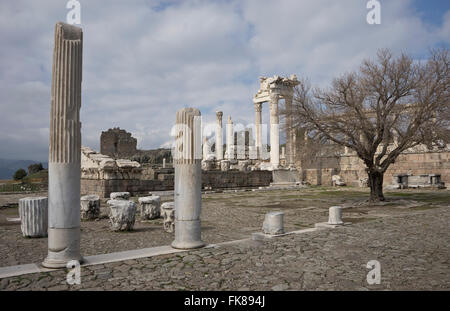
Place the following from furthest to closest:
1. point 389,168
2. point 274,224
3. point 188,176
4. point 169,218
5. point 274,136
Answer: point 274,136 → point 389,168 → point 169,218 → point 274,224 → point 188,176

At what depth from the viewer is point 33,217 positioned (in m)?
7.78

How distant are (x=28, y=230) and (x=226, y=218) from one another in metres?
5.37

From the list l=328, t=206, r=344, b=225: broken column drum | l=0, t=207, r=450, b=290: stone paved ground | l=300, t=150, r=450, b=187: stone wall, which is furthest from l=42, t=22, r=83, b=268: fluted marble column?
l=300, t=150, r=450, b=187: stone wall

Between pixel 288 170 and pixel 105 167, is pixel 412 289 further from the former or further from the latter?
pixel 288 170

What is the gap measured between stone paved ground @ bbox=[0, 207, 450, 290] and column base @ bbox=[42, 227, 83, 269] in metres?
0.31

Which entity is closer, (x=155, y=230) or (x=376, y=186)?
(x=155, y=230)

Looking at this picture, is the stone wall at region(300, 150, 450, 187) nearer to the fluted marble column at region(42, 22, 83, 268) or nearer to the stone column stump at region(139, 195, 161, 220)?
the stone column stump at region(139, 195, 161, 220)

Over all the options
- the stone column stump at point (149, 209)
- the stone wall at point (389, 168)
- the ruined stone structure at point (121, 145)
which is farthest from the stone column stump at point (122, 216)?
the ruined stone structure at point (121, 145)

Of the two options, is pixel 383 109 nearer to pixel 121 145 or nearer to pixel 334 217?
pixel 334 217

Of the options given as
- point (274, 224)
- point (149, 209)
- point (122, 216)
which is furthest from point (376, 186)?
point (122, 216)

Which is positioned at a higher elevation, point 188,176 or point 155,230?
point 188,176

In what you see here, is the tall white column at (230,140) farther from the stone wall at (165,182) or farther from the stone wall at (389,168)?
the stone wall at (165,182)

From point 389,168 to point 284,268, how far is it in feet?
80.4

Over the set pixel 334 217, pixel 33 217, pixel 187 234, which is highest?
pixel 33 217
